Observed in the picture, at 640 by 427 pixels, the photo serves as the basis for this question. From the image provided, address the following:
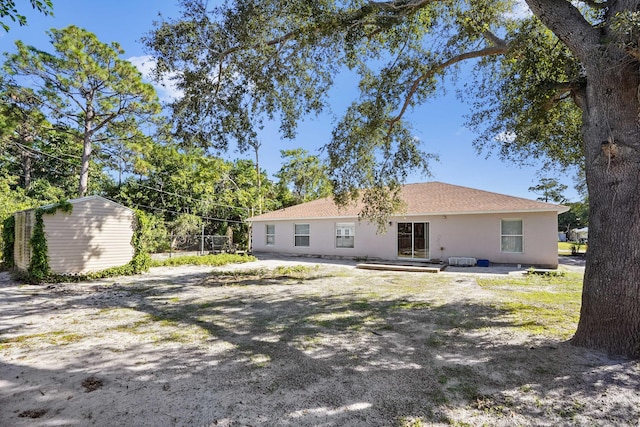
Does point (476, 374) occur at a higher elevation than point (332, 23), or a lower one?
lower

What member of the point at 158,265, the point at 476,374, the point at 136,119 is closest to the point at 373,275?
the point at 476,374

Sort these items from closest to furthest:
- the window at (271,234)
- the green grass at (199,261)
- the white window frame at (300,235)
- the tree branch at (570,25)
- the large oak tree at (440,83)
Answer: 1. the large oak tree at (440,83)
2. the tree branch at (570,25)
3. the green grass at (199,261)
4. the white window frame at (300,235)
5. the window at (271,234)

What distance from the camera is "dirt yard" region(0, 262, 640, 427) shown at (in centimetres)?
272

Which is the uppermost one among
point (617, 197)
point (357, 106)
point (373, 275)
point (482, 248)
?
point (357, 106)

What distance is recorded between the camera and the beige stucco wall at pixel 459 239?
41.6ft

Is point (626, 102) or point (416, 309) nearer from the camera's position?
point (626, 102)

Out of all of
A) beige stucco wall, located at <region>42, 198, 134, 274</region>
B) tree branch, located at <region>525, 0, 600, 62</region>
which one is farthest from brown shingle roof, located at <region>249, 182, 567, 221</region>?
tree branch, located at <region>525, 0, 600, 62</region>

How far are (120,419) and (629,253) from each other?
223 inches

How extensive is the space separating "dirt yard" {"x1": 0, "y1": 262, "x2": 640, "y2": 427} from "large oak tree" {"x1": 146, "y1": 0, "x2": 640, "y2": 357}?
1309 millimetres

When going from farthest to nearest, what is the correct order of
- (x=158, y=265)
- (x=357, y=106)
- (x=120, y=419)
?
1. (x=158, y=265)
2. (x=357, y=106)
3. (x=120, y=419)

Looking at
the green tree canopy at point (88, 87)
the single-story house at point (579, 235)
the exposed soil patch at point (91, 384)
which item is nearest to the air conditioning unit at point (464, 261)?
the exposed soil patch at point (91, 384)

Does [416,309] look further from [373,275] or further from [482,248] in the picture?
[482,248]

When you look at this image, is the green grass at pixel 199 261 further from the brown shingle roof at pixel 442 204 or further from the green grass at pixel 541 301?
the green grass at pixel 541 301

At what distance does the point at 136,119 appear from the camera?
18.0 meters
